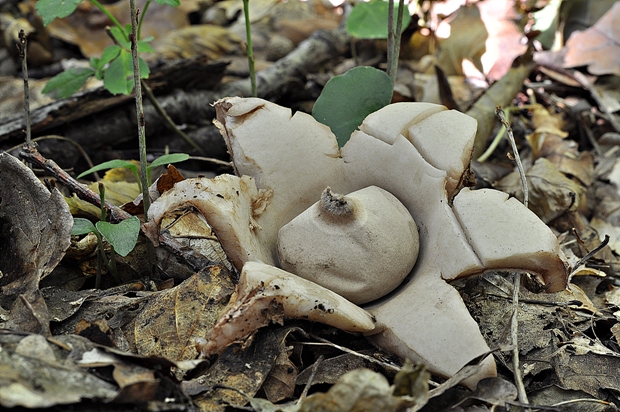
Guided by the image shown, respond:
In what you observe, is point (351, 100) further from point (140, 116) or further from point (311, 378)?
point (311, 378)

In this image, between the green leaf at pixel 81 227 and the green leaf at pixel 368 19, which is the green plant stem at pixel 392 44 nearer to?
the green leaf at pixel 368 19

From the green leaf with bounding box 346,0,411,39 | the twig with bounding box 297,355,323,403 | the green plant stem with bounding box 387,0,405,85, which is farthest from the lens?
the green leaf with bounding box 346,0,411,39

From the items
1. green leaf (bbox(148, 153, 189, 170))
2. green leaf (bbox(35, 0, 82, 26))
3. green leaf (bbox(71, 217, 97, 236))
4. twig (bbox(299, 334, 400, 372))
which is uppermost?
green leaf (bbox(35, 0, 82, 26))

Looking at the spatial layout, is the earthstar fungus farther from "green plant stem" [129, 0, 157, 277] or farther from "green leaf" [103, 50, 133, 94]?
"green leaf" [103, 50, 133, 94]

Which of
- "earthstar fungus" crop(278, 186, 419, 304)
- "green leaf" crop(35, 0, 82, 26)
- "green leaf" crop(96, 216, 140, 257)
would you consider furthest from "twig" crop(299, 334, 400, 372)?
"green leaf" crop(35, 0, 82, 26)

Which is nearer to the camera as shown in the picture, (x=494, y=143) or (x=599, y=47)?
(x=494, y=143)

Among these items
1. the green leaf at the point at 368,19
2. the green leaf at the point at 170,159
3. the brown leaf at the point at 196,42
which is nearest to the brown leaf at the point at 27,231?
the green leaf at the point at 170,159

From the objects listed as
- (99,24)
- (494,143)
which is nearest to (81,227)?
(494,143)
